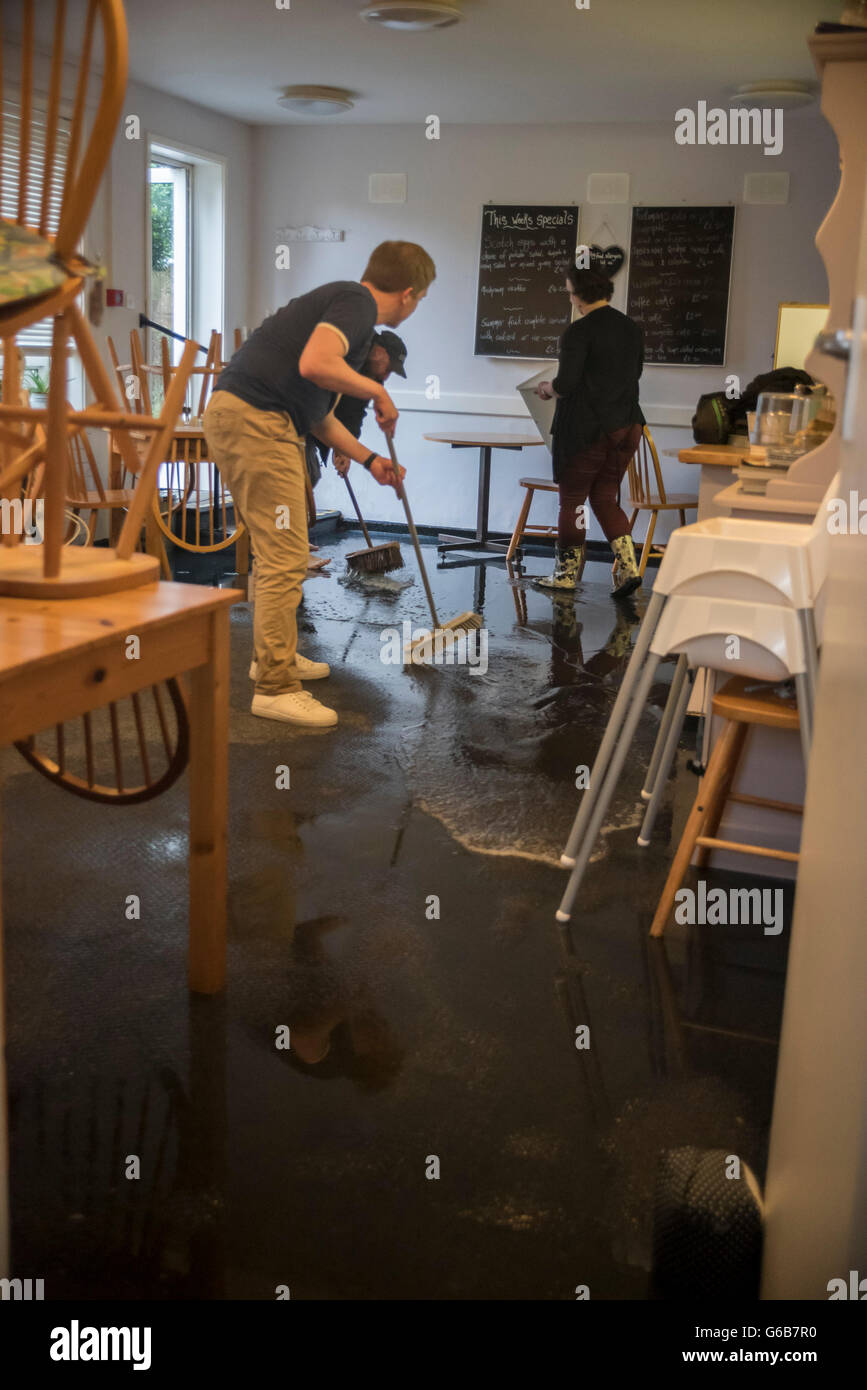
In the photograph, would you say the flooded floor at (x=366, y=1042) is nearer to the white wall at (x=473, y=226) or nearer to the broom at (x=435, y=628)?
the broom at (x=435, y=628)

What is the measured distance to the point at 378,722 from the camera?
151 inches

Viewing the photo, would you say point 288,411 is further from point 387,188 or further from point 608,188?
point 387,188

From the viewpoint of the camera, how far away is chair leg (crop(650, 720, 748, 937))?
7.80ft

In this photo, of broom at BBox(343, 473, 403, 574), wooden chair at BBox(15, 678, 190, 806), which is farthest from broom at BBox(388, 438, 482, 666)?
broom at BBox(343, 473, 403, 574)

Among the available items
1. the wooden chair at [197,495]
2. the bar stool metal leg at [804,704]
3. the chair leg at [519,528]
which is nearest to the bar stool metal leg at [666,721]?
the bar stool metal leg at [804,704]

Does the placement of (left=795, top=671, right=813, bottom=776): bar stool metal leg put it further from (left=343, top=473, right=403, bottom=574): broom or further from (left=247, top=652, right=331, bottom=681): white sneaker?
(left=343, top=473, right=403, bottom=574): broom

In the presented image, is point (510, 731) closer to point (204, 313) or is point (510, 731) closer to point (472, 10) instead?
point (472, 10)

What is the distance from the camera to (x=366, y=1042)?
200cm

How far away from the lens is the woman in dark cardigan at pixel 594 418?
5.99 meters

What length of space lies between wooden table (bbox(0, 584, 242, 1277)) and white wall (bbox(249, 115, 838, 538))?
20.1 ft

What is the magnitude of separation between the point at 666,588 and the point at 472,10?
4.23m

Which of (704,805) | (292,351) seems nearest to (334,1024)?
(704,805)

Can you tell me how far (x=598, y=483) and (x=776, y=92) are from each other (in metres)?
2.27
